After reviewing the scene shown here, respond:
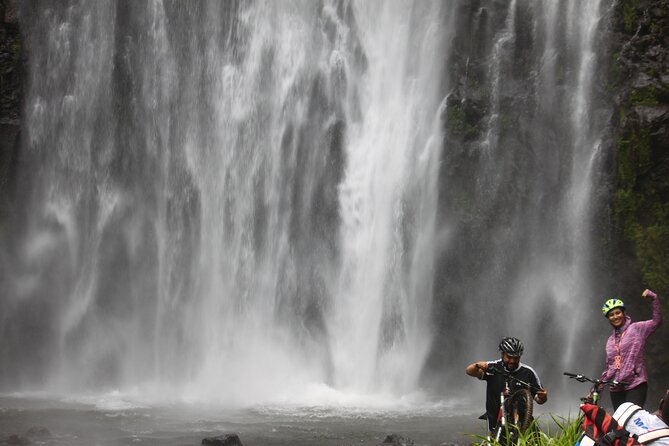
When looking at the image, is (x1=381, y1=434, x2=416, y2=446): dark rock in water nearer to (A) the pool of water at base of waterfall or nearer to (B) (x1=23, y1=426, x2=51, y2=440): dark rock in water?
(A) the pool of water at base of waterfall

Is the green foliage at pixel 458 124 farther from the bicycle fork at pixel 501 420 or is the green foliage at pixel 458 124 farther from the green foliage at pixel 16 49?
the bicycle fork at pixel 501 420

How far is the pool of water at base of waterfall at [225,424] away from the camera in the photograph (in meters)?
13.5

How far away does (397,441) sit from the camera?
42.1ft

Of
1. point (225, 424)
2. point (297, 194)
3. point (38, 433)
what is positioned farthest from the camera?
point (297, 194)

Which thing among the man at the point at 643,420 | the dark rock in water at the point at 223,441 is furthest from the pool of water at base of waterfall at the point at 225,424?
the man at the point at 643,420

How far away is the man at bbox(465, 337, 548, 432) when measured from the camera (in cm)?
763

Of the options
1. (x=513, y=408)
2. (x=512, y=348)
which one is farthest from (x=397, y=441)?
(x=512, y=348)

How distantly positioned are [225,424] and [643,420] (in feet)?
37.4

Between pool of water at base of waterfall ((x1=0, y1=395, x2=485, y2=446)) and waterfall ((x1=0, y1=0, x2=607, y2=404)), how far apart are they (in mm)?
2611

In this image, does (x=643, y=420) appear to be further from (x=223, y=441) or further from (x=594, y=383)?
(x=223, y=441)

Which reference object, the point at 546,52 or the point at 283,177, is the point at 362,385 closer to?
the point at 283,177

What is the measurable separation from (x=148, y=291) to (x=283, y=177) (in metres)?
5.47

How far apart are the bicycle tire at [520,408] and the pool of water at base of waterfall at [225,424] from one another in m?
5.85

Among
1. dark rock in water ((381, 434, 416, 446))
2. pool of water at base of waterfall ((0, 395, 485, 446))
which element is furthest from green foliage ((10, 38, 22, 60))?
dark rock in water ((381, 434, 416, 446))
